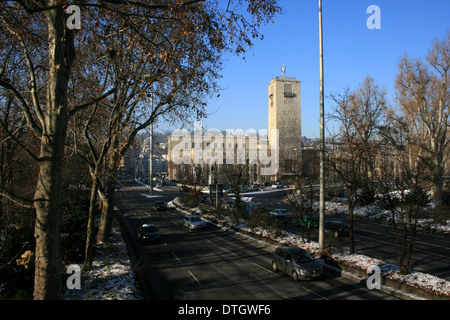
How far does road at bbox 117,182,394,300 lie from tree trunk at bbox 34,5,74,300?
5.93m

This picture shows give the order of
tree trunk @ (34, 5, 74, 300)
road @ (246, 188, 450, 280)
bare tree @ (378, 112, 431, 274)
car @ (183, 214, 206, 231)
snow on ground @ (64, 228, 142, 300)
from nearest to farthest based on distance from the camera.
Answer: tree trunk @ (34, 5, 74, 300)
snow on ground @ (64, 228, 142, 300)
bare tree @ (378, 112, 431, 274)
road @ (246, 188, 450, 280)
car @ (183, 214, 206, 231)

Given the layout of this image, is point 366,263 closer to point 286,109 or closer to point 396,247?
point 396,247

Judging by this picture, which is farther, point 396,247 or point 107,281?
point 396,247

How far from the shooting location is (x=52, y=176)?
6.71m

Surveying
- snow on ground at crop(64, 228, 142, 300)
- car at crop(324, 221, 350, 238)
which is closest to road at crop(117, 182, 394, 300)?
snow on ground at crop(64, 228, 142, 300)

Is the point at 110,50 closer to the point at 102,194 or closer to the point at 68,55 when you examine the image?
the point at 68,55

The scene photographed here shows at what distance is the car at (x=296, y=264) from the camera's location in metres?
13.4

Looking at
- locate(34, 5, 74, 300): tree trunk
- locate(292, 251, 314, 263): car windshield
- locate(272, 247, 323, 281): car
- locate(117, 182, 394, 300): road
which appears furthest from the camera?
locate(292, 251, 314, 263): car windshield

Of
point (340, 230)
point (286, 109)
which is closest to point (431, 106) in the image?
point (340, 230)

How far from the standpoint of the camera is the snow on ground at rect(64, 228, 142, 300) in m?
10.6

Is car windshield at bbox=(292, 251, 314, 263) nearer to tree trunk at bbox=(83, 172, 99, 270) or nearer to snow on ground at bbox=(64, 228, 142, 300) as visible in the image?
snow on ground at bbox=(64, 228, 142, 300)

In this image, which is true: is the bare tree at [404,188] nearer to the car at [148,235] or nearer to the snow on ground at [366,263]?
the snow on ground at [366,263]

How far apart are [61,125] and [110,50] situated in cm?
618

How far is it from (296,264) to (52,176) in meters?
11.2
